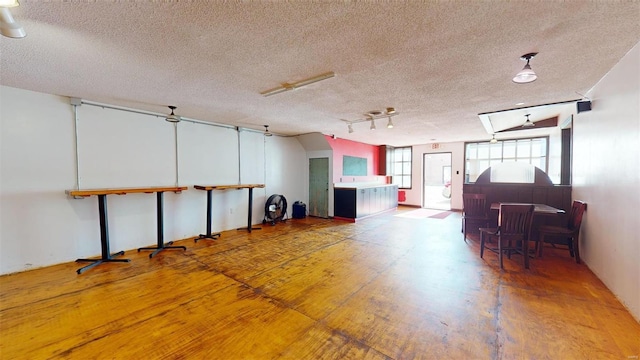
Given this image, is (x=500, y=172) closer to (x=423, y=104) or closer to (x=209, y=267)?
(x=423, y=104)

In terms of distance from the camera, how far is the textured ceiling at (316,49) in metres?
1.77

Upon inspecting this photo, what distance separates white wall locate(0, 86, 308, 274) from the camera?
135 inches

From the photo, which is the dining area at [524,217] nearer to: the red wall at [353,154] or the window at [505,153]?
the window at [505,153]

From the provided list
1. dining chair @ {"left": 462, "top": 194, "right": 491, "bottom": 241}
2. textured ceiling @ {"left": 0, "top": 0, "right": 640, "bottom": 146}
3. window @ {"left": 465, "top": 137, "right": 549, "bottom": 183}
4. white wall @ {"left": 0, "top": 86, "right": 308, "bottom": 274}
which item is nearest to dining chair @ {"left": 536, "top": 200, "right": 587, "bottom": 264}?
dining chair @ {"left": 462, "top": 194, "right": 491, "bottom": 241}

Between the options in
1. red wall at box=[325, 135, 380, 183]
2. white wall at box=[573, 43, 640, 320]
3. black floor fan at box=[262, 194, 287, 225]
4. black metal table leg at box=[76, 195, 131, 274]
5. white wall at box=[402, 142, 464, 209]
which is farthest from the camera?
white wall at box=[402, 142, 464, 209]

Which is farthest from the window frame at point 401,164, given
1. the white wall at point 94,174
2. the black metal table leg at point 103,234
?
the black metal table leg at point 103,234

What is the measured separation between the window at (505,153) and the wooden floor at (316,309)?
16.1ft

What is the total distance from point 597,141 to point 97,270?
275 inches

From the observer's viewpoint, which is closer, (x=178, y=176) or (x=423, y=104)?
(x=423, y=104)

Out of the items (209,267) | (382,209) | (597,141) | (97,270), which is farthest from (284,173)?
(597,141)

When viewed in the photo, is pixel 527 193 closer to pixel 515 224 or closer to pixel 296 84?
pixel 515 224

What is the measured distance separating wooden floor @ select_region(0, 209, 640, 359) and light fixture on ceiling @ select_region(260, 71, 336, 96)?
2450mm

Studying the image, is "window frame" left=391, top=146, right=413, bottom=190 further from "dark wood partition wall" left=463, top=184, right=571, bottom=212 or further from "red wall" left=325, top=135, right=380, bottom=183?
"dark wood partition wall" left=463, top=184, right=571, bottom=212

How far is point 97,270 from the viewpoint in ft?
11.7
